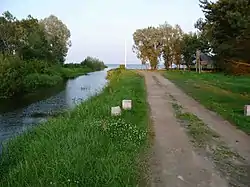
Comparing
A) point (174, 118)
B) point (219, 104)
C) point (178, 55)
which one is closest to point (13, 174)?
point (174, 118)

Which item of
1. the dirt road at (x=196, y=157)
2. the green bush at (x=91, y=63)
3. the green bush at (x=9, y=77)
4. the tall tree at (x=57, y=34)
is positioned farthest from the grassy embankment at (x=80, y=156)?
the green bush at (x=91, y=63)

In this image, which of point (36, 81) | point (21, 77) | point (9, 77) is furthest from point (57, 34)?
point (9, 77)

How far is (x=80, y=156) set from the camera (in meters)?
7.60

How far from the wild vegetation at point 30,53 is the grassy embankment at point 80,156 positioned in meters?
25.1

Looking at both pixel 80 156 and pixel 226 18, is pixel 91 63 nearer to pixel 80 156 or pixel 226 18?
pixel 226 18

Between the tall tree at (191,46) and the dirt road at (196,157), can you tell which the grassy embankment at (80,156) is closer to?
the dirt road at (196,157)

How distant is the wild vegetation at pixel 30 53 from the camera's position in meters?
37.9

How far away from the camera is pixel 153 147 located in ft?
28.4

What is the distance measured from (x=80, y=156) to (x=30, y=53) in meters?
56.2

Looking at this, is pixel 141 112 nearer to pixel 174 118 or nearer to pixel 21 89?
pixel 174 118

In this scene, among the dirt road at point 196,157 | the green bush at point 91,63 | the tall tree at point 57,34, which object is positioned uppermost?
the tall tree at point 57,34

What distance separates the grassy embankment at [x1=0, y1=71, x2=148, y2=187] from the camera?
6.41m

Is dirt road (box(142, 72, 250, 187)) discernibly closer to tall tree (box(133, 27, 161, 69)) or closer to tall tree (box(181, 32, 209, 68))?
tall tree (box(181, 32, 209, 68))

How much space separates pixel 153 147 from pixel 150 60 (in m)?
63.0
